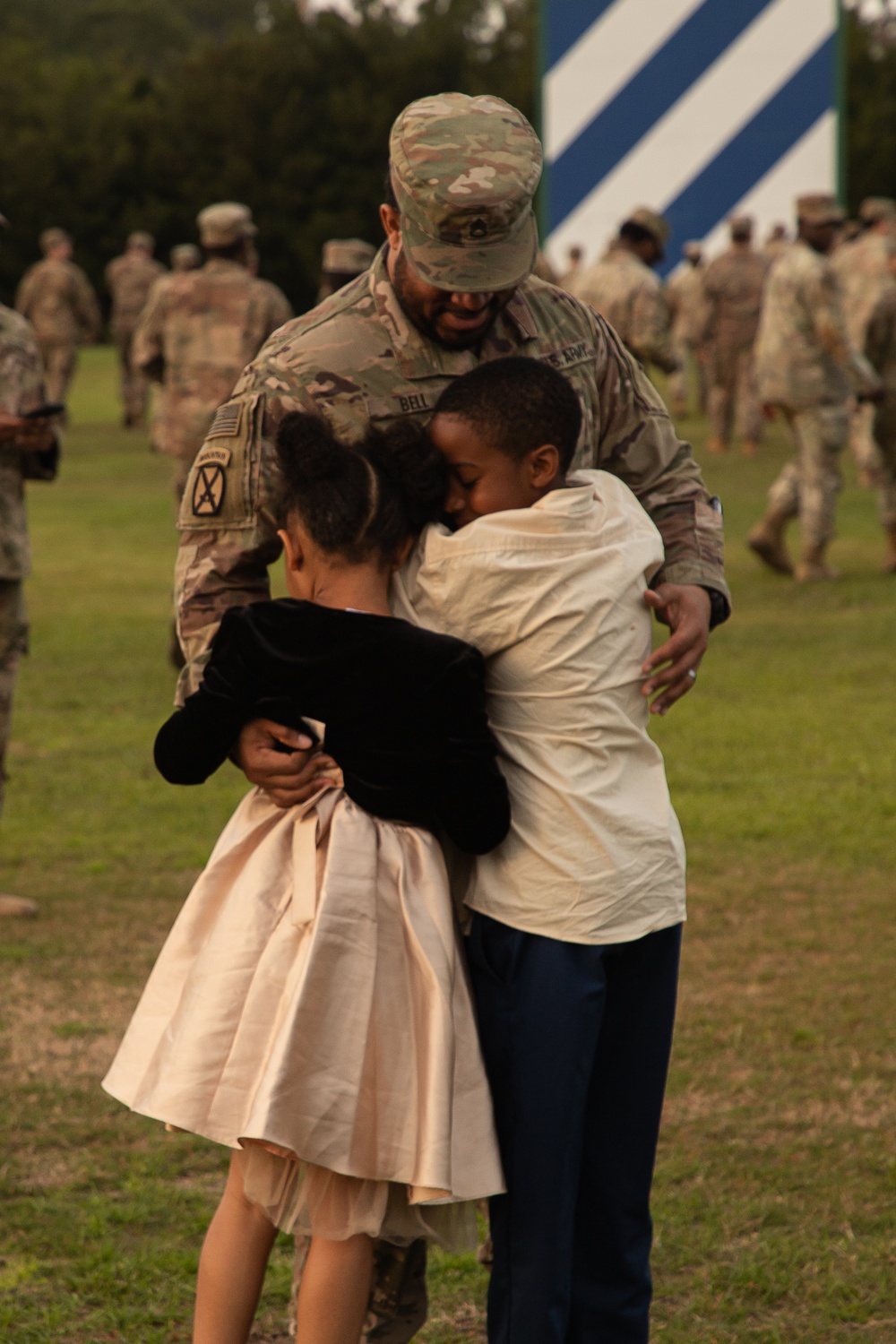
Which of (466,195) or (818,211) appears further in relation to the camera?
(818,211)

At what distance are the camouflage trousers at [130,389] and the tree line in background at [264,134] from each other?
58.5 feet

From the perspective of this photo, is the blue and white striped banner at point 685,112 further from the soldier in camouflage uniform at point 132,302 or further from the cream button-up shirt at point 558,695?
the soldier in camouflage uniform at point 132,302

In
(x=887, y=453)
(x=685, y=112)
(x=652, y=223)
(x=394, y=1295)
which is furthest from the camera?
(x=887, y=453)

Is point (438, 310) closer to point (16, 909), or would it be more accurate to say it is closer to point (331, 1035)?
point (331, 1035)

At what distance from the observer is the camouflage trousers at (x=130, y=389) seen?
2145cm

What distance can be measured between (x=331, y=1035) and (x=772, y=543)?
30.1ft

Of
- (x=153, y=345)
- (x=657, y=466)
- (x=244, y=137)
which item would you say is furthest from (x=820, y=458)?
(x=244, y=137)

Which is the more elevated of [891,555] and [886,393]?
[886,393]

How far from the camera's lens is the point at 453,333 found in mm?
2496

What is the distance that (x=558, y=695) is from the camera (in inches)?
90.4

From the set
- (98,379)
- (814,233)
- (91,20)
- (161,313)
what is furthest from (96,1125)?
(91,20)

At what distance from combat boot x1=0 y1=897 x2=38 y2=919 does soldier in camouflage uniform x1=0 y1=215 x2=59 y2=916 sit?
0.39 metres

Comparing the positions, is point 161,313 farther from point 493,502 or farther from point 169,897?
point 493,502

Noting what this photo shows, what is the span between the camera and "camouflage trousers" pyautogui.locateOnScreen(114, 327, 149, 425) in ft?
70.4
